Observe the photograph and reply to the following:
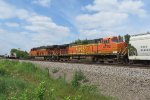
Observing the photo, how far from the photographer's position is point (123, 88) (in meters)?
19.8

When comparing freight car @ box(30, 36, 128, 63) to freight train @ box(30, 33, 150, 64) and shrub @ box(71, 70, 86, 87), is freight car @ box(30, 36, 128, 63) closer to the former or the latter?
freight train @ box(30, 33, 150, 64)

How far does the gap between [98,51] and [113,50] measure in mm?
3484

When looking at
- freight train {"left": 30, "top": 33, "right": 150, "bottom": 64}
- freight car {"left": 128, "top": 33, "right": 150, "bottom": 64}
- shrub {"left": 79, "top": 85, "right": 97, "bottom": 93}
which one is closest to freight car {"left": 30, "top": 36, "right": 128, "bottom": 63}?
freight train {"left": 30, "top": 33, "right": 150, "bottom": 64}

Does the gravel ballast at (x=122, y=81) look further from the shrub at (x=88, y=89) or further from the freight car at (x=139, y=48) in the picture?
the freight car at (x=139, y=48)

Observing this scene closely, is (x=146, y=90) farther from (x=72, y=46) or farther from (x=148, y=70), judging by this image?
(x=72, y=46)

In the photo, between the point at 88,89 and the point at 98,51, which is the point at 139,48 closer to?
the point at 98,51

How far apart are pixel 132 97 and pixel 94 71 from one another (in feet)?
21.4

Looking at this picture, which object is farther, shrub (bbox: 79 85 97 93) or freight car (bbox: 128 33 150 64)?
freight car (bbox: 128 33 150 64)

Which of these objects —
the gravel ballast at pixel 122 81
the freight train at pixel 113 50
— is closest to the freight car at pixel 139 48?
the freight train at pixel 113 50

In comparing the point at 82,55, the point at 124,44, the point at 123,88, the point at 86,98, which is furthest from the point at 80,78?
the point at 82,55

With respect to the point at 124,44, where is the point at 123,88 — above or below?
below

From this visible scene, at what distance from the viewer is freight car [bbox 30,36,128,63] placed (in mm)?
32141

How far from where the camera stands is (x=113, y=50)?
33.0m

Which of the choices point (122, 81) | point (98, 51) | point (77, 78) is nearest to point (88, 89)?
A: point (122, 81)
